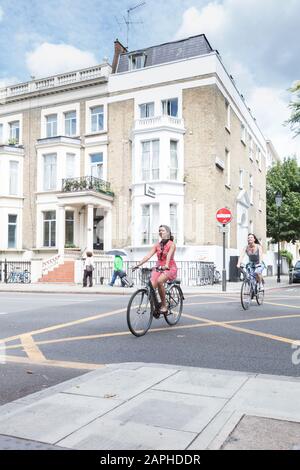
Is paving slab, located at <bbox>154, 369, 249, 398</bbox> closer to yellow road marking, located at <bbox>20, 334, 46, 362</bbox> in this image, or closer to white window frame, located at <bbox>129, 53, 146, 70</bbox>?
yellow road marking, located at <bbox>20, 334, 46, 362</bbox>

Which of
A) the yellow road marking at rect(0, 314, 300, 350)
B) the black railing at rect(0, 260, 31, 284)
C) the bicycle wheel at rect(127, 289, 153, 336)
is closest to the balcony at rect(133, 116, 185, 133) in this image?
the black railing at rect(0, 260, 31, 284)

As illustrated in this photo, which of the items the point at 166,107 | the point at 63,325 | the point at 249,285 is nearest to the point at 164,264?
the point at 63,325

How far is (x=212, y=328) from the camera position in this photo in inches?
330

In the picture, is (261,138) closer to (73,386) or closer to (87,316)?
(87,316)

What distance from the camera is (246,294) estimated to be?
1166 centimetres

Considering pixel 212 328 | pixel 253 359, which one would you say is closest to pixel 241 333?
pixel 212 328

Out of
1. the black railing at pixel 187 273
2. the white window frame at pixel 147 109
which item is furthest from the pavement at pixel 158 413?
the white window frame at pixel 147 109

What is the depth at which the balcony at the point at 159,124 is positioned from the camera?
2680 centimetres

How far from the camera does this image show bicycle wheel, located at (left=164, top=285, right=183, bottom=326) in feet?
27.9

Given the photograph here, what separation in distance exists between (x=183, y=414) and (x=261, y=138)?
4101 centimetres

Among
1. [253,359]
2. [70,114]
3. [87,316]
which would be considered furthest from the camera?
[70,114]

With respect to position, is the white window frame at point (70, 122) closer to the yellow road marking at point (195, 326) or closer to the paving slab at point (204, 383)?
the yellow road marking at point (195, 326)

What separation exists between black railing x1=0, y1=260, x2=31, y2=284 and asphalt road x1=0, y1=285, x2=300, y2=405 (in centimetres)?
1569

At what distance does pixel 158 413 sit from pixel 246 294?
27.5 ft
